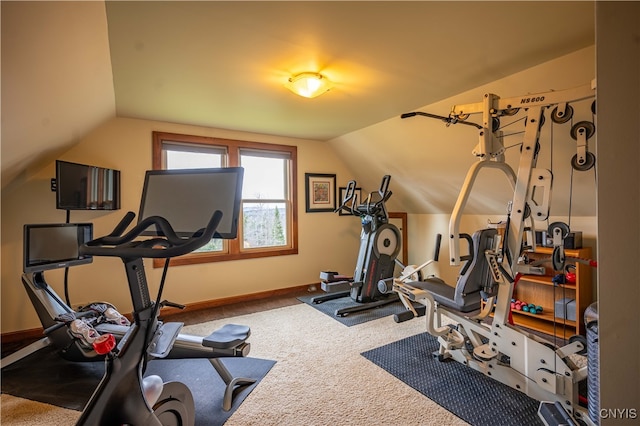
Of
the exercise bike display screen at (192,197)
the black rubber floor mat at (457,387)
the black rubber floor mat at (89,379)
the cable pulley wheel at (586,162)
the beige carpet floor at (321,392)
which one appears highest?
the cable pulley wheel at (586,162)

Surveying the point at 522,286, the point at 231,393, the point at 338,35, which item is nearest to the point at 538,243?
the point at 522,286

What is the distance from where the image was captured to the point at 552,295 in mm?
2990

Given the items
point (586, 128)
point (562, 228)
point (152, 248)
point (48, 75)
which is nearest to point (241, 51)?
point (48, 75)

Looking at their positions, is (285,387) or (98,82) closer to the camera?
(285,387)

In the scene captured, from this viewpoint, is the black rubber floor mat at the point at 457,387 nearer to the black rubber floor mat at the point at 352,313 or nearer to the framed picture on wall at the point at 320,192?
the black rubber floor mat at the point at 352,313

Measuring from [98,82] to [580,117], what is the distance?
3.54 meters

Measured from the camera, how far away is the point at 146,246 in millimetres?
1024

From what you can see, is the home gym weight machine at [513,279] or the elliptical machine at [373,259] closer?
the home gym weight machine at [513,279]

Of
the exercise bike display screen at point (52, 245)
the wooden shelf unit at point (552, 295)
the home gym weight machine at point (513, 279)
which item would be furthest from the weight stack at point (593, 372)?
the exercise bike display screen at point (52, 245)

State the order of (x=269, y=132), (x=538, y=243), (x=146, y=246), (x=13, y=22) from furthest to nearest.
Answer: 1. (x=269, y=132)
2. (x=538, y=243)
3. (x=13, y=22)
4. (x=146, y=246)

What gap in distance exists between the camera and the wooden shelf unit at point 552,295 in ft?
8.57

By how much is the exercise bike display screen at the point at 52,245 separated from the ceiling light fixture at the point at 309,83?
6.49 feet

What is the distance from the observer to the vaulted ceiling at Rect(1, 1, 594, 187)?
57.7 inches

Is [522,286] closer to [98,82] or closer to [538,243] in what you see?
[538,243]
